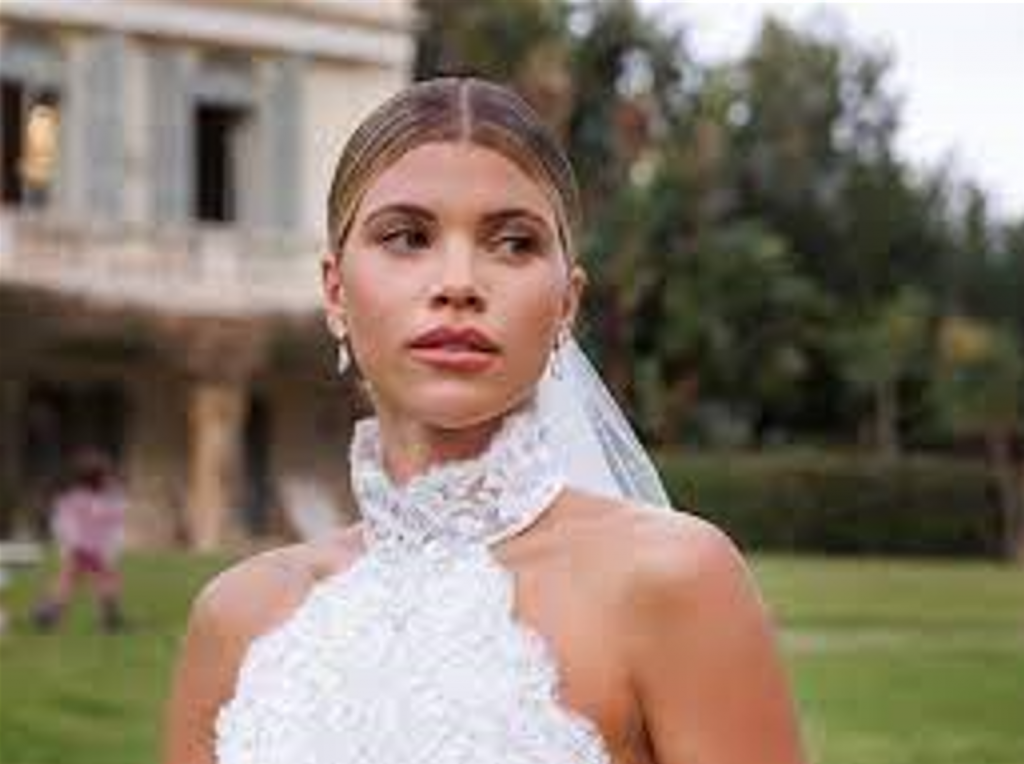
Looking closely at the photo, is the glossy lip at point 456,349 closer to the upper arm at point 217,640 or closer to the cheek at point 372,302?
the cheek at point 372,302

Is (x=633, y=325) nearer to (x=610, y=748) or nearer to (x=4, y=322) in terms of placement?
(x=4, y=322)

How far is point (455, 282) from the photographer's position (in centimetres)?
213

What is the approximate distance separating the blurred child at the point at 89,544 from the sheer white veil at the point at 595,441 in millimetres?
15232

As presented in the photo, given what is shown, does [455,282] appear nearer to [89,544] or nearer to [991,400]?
[89,544]

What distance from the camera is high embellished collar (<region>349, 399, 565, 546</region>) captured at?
7.29 ft

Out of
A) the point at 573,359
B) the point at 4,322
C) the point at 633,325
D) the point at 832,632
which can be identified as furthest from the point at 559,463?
the point at 633,325

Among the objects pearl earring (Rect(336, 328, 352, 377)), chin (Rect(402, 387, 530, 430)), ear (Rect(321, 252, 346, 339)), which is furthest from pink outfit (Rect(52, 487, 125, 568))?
chin (Rect(402, 387, 530, 430))

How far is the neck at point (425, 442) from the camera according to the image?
7.29 ft

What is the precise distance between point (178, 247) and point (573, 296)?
31.2 m

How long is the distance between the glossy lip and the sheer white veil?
452 mm

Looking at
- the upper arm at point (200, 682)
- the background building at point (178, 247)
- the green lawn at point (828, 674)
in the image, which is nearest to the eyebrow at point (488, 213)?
the upper arm at point (200, 682)

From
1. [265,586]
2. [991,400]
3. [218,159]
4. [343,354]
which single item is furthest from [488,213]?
[991,400]

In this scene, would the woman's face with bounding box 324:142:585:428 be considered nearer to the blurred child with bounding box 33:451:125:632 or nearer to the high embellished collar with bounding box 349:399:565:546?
the high embellished collar with bounding box 349:399:565:546

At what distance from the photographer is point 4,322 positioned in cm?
3216
